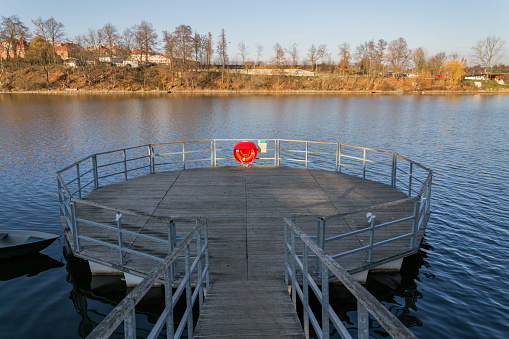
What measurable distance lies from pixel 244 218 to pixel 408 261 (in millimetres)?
4322

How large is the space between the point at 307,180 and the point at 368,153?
13.9 metres

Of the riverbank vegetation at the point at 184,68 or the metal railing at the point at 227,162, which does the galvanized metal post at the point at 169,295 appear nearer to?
the metal railing at the point at 227,162

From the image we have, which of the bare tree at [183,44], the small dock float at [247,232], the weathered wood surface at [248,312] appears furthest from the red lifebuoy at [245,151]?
the bare tree at [183,44]

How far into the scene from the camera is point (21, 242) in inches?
390

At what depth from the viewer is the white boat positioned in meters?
9.70

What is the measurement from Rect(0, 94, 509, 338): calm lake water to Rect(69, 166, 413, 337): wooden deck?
130 cm

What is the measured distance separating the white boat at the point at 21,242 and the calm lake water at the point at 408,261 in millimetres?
374

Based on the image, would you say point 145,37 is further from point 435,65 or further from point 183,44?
point 435,65

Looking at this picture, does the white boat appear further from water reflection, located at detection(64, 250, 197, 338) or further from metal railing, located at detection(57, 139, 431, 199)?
metal railing, located at detection(57, 139, 431, 199)

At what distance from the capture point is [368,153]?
25.7 meters

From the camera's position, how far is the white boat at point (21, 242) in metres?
9.70

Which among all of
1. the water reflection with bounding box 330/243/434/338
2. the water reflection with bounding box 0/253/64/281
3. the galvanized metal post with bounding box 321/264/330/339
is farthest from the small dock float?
the water reflection with bounding box 0/253/64/281

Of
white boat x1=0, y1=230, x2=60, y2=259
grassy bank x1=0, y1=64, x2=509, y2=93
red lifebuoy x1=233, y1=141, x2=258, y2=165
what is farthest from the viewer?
grassy bank x1=0, y1=64, x2=509, y2=93

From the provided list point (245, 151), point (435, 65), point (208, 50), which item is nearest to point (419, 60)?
point (435, 65)
